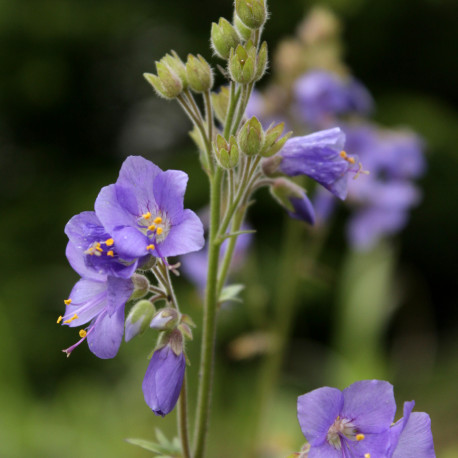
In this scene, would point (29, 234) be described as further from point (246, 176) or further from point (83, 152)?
point (246, 176)

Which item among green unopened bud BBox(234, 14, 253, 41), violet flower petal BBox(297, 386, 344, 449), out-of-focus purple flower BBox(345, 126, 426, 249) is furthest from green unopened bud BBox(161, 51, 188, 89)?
out-of-focus purple flower BBox(345, 126, 426, 249)

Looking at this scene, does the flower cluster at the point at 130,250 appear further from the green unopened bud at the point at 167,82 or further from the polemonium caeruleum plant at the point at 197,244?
the green unopened bud at the point at 167,82

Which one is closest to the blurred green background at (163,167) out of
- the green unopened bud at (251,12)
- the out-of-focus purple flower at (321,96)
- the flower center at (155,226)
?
the out-of-focus purple flower at (321,96)

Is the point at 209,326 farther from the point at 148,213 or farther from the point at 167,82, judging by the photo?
the point at 167,82

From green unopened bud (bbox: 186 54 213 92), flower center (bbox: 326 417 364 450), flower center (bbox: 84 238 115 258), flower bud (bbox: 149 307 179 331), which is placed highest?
green unopened bud (bbox: 186 54 213 92)

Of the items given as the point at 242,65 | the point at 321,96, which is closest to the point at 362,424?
the point at 242,65

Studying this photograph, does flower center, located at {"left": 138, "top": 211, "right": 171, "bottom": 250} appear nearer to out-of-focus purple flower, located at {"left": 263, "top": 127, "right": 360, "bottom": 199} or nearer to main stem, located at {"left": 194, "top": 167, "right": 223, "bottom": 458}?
main stem, located at {"left": 194, "top": 167, "right": 223, "bottom": 458}
